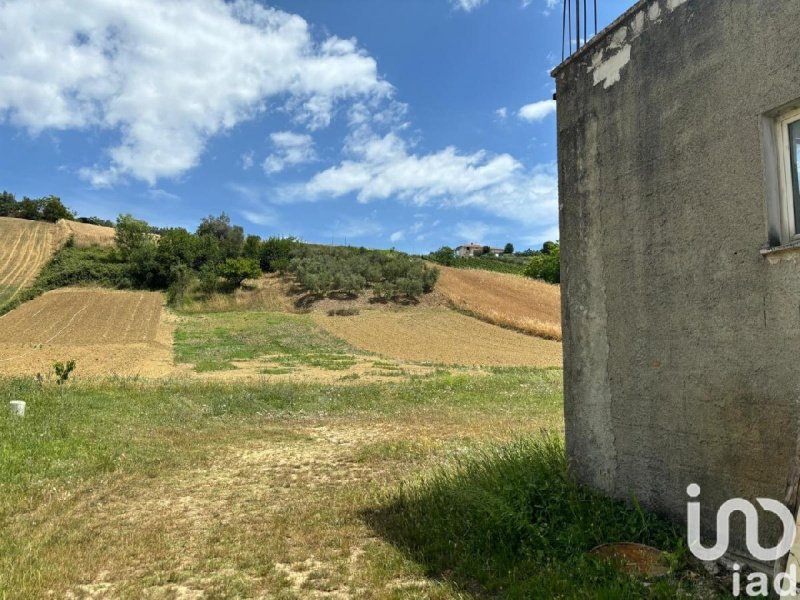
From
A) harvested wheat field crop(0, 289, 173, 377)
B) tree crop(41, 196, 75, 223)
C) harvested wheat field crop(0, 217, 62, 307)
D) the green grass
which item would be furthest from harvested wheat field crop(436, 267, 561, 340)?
tree crop(41, 196, 75, 223)

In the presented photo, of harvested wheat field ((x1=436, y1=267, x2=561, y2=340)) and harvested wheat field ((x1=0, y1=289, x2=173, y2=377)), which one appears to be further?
harvested wheat field ((x1=436, y1=267, x2=561, y2=340))

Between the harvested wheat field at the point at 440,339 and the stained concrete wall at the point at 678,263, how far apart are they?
844 inches

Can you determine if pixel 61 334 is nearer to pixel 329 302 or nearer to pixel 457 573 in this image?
pixel 329 302

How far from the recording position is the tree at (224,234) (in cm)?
5753

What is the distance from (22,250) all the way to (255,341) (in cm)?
4888

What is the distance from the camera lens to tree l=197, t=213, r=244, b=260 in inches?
2265

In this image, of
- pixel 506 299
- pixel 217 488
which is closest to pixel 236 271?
pixel 506 299

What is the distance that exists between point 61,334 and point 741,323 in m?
39.1

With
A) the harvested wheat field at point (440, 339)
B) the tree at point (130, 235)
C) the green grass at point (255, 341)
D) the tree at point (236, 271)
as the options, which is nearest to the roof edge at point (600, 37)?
the green grass at point (255, 341)

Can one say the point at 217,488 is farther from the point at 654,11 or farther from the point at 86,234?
the point at 86,234

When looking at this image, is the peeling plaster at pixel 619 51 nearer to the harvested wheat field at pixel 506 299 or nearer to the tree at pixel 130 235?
the harvested wheat field at pixel 506 299

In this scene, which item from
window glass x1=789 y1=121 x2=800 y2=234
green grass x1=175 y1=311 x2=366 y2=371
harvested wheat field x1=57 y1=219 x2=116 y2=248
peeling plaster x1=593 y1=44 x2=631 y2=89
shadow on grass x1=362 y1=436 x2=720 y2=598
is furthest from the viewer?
harvested wheat field x1=57 y1=219 x2=116 y2=248

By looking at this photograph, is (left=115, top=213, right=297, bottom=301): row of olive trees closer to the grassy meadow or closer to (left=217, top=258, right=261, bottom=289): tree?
(left=217, top=258, right=261, bottom=289): tree

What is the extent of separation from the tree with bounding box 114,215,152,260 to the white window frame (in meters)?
64.1
